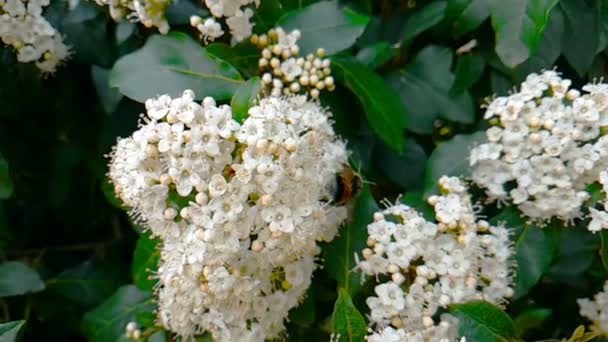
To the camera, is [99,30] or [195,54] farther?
[99,30]

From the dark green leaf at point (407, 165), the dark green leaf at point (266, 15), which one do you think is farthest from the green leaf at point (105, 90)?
the dark green leaf at point (407, 165)

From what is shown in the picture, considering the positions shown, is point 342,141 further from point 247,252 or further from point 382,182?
point 247,252

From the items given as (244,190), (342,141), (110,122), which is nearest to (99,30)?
(110,122)

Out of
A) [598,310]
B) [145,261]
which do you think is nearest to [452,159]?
[598,310]

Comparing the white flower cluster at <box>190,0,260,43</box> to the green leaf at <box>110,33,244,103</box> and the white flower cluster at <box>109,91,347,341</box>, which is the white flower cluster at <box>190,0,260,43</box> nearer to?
the green leaf at <box>110,33,244,103</box>

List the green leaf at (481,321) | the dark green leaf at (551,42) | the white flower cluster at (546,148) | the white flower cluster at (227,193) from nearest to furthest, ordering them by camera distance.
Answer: the white flower cluster at (227,193), the green leaf at (481,321), the white flower cluster at (546,148), the dark green leaf at (551,42)

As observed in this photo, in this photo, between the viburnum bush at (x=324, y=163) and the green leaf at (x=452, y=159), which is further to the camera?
the green leaf at (x=452, y=159)

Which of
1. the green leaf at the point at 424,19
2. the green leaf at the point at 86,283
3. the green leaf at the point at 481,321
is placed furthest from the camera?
the green leaf at the point at 86,283

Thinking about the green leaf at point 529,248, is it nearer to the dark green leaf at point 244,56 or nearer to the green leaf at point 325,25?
the green leaf at point 325,25
